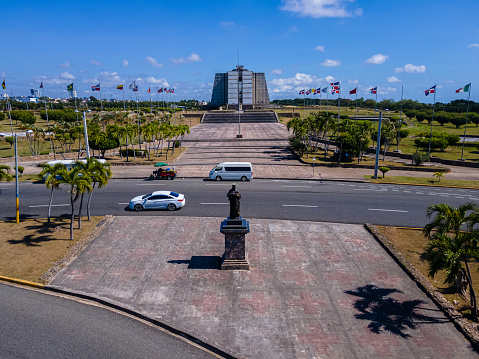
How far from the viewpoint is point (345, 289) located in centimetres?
1563

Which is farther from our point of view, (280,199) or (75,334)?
(280,199)

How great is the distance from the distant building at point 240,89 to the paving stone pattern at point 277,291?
428ft

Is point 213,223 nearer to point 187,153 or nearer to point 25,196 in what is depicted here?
point 25,196

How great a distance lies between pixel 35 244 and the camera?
795 inches

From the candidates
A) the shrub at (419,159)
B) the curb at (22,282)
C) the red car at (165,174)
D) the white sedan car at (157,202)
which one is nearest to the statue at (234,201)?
the curb at (22,282)

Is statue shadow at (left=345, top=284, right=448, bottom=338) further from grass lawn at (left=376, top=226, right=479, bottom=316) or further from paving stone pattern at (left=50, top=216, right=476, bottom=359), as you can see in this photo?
grass lawn at (left=376, top=226, right=479, bottom=316)

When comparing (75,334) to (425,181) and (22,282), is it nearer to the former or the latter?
(22,282)

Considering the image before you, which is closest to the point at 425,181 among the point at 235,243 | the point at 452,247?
the point at 452,247

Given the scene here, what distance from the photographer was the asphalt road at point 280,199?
25.3m

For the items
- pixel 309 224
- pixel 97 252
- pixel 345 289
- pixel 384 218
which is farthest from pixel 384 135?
pixel 97 252

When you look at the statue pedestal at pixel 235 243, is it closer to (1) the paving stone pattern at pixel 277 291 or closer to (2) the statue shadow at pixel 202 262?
(1) the paving stone pattern at pixel 277 291

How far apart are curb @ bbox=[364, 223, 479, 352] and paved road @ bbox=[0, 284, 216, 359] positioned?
31.7 feet

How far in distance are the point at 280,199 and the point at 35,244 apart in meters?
18.3

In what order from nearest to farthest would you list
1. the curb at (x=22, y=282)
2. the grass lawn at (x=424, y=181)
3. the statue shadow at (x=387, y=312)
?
the statue shadow at (x=387, y=312) < the curb at (x=22, y=282) < the grass lawn at (x=424, y=181)
